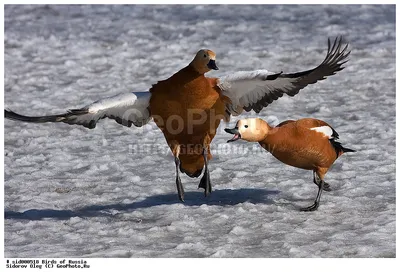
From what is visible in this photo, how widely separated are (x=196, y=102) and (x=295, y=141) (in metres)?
0.86

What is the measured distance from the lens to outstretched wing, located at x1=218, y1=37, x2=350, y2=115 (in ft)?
21.7

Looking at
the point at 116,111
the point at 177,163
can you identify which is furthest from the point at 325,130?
the point at 116,111

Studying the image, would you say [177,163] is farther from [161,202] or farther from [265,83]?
[265,83]

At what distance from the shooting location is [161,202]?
687 centimetres

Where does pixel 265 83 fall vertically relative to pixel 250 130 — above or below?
above

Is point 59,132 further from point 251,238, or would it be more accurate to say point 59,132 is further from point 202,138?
point 251,238

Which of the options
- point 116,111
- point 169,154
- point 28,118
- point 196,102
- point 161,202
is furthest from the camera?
point 169,154

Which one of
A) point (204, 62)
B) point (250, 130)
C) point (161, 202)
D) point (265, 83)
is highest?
point (204, 62)

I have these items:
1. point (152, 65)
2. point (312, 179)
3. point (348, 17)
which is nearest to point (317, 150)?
point (312, 179)

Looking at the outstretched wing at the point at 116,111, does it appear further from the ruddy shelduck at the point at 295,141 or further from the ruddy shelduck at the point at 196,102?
the ruddy shelduck at the point at 295,141

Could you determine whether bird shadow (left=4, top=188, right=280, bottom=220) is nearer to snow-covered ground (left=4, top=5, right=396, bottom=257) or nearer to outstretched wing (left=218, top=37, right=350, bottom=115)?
snow-covered ground (left=4, top=5, right=396, bottom=257)

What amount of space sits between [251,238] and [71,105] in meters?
4.16

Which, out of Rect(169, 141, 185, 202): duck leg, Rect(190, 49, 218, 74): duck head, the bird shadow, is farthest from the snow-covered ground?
Rect(190, 49, 218, 74): duck head

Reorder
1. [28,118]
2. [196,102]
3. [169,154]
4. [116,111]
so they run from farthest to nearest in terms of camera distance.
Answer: [169,154], [116,111], [196,102], [28,118]
